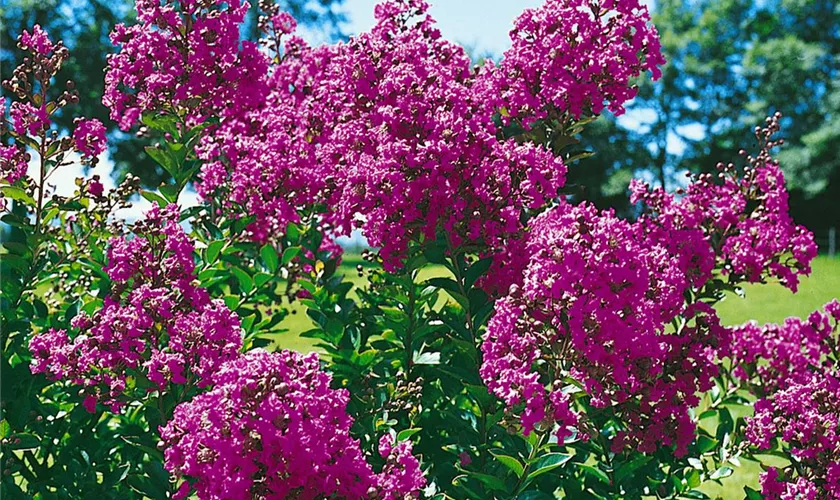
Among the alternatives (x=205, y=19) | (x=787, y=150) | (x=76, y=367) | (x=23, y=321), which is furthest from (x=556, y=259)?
(x=787, y=150)

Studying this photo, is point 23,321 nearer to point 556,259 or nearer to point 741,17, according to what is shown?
point 556,259

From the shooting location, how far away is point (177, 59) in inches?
115

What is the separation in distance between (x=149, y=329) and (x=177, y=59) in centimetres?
106

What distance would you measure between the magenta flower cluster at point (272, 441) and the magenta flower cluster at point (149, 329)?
0.27 meters

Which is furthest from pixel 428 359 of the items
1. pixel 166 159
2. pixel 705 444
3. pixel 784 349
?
pixel 784 349

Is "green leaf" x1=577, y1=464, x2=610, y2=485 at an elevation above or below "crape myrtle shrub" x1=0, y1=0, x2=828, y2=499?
Answer: below

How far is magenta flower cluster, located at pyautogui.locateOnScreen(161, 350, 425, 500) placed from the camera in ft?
5.97

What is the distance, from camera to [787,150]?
93.2 feet

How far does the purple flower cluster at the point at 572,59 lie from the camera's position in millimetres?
2740

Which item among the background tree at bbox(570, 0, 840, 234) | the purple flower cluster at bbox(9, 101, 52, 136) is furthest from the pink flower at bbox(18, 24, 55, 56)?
the background tree at bbox(570, 0, 840, 234)

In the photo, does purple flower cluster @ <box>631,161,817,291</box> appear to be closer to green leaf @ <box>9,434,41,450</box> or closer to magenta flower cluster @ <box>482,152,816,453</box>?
magenta flower cluster @ <box>482,152,816,453</box>

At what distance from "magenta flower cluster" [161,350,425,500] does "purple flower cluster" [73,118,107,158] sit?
1.25 metres

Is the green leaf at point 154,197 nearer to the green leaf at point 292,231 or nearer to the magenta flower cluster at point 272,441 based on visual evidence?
the green leaf at point 292,231

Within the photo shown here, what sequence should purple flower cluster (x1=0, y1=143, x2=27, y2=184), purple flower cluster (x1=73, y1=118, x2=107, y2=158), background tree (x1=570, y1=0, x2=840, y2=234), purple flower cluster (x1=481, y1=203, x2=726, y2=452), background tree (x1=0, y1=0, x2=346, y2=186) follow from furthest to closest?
background tree (x1=570, y1=0, x2=840, y2=234) < background tree (x1=0, y1=0, x2=346, y2=186) < purple flower cluster (x1=73, y1=118, x2=107, y2=158) < purple flower cluster (x1=0, y1=143, x2=27, y2=184) < purple flower cluster (x1=481, y1=203, x2=726, y2=452)
